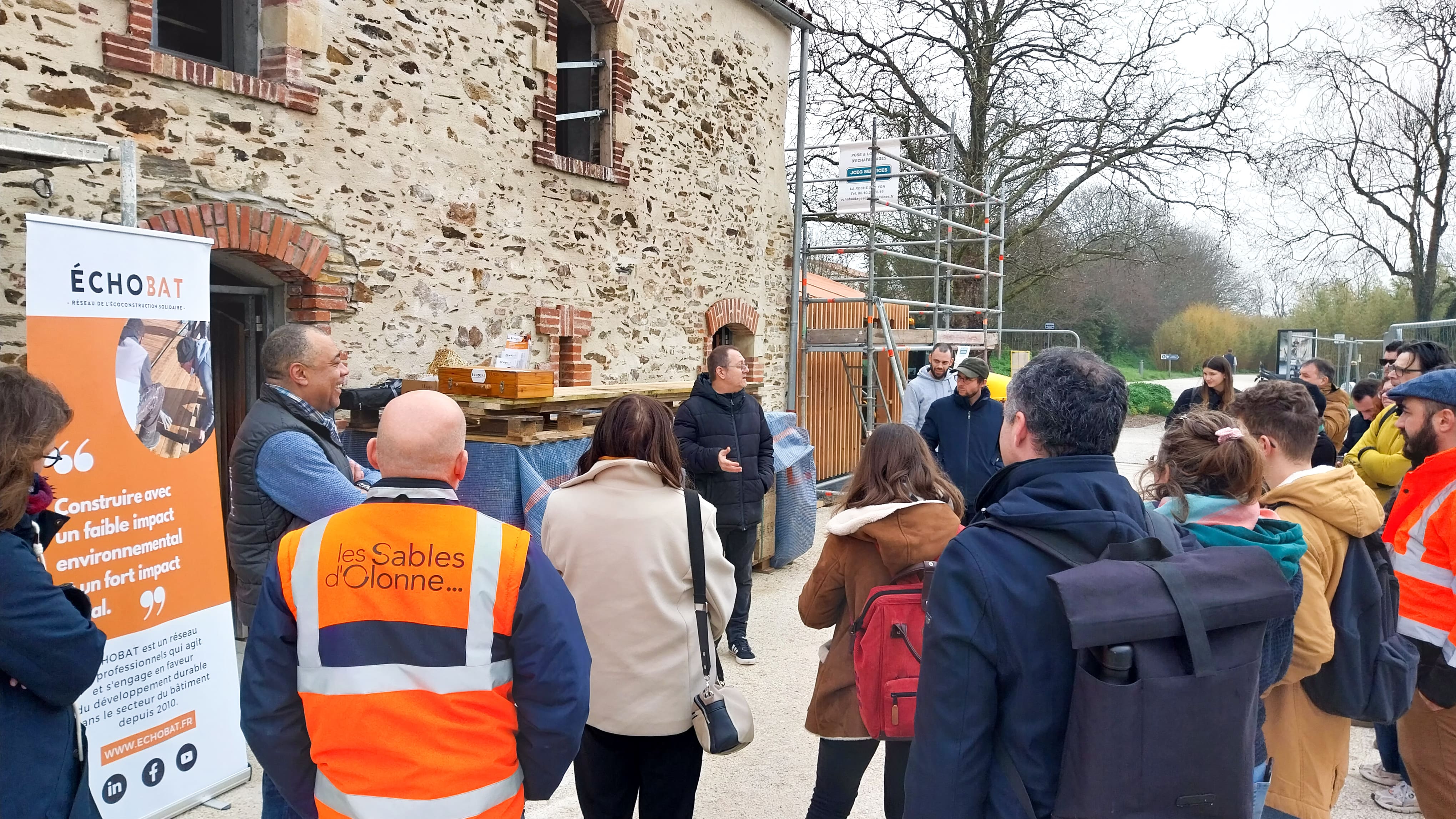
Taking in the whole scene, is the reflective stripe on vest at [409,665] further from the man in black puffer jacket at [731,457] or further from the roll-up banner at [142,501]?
the man in black puffer jacket at [731,457]

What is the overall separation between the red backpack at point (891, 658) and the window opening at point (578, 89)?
229 inches

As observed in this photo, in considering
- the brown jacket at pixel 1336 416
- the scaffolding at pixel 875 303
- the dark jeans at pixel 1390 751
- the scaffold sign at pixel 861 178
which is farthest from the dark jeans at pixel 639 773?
the scaffold sign at pixel 861 178

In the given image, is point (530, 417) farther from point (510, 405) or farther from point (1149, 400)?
point (1149, 400)

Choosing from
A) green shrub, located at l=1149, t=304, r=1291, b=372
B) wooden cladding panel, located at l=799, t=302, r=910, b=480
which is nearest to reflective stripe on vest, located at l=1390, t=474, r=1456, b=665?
wooden cladding panel, located at l=799, t=302, r=910, b=480

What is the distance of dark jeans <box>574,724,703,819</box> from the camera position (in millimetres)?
2684

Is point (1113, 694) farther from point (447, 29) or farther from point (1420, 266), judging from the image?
point (1420, 266)

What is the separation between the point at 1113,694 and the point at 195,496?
349cm

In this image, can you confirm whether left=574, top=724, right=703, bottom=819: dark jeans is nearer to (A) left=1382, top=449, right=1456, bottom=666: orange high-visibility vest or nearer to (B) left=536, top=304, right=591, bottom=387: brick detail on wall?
(A) left=1382, top=449, right=1456, bottom=666: orange high-visibility vest

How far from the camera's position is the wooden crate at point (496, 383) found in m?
4.86

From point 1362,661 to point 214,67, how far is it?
549 centimetres

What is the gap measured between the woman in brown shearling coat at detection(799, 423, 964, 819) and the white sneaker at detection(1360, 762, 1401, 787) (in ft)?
8.37

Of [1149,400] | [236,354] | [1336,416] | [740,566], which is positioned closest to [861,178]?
[1336,416]

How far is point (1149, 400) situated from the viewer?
22.0m

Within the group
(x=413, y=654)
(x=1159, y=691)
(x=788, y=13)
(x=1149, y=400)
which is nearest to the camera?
(x=1159, y=691)
